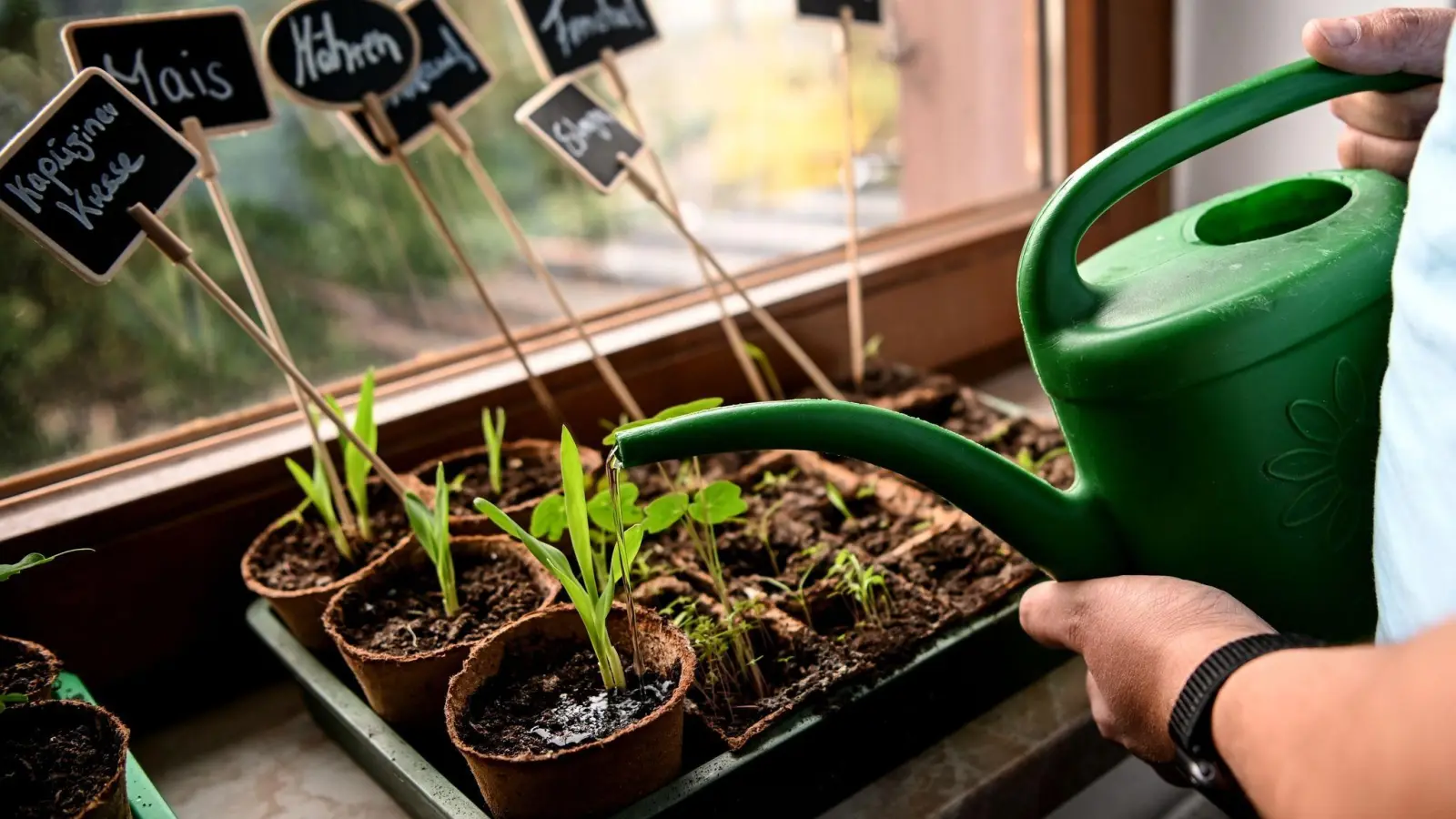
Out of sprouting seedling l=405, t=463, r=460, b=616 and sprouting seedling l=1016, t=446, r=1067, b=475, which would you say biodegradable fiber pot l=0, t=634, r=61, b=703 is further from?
sprouting seedling l=1016, t=446, r=1067, b=475

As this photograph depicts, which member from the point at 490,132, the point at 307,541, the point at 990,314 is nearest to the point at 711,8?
the point at 490,132

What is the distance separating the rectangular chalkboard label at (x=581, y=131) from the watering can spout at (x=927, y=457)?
0.49m

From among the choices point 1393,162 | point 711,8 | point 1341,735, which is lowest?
point 1341,735

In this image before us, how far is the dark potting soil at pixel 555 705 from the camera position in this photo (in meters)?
0.71

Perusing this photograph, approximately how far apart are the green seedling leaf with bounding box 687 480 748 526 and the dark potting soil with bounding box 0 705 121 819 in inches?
16.1

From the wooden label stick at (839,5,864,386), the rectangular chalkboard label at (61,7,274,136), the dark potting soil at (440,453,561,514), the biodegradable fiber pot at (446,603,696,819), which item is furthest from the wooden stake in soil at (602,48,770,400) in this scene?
the biodegradable fiber pot at (446,603,696,819)

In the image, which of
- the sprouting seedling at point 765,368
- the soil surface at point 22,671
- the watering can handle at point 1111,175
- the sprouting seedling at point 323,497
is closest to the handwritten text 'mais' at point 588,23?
the sprouting seedling at point 765,368

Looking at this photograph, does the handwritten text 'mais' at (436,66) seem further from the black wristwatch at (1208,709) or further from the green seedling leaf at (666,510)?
the black wristwatch at (1208,709)

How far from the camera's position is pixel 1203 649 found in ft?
1.94

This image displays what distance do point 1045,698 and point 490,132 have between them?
2.62 ft

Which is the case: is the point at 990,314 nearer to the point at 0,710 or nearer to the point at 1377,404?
the point at 1377,404

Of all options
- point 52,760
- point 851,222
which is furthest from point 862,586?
point 52,760

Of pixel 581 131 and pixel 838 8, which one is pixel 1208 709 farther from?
pixel 838 8

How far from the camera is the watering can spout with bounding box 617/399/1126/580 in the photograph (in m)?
0.59
